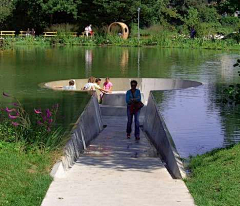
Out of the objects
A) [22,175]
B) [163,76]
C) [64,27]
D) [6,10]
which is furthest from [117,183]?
[6,10]

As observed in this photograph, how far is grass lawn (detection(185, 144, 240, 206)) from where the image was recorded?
7.39 meters

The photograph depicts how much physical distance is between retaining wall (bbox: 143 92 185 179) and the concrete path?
20cm

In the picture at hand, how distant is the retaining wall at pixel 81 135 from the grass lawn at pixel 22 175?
0.83ft

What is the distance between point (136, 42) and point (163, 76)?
25.4 m

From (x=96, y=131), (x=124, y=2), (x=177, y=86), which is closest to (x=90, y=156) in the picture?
(x=96, y=131)

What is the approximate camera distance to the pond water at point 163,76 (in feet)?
50.6

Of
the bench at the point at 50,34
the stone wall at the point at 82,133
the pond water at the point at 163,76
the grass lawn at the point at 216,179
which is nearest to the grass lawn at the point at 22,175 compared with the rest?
the stone wall at the point at 82,133

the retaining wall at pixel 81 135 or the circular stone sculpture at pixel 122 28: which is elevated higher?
the circular stone sculpture at pixel 122 28

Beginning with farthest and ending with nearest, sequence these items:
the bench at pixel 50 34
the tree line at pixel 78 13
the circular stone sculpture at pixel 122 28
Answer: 1. the tree line at pixel 78 13
2. the bench at pixel 50 34
3. the circular stone sculpture at pixel 122 28

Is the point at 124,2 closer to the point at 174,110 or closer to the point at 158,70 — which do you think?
the point at 158,70

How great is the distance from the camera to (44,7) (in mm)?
63219

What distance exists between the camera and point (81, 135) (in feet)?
40.4

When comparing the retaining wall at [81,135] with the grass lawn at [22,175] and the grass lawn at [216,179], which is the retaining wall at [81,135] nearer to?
the grass lawn at [22,175]

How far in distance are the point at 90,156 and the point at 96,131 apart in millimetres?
4351
